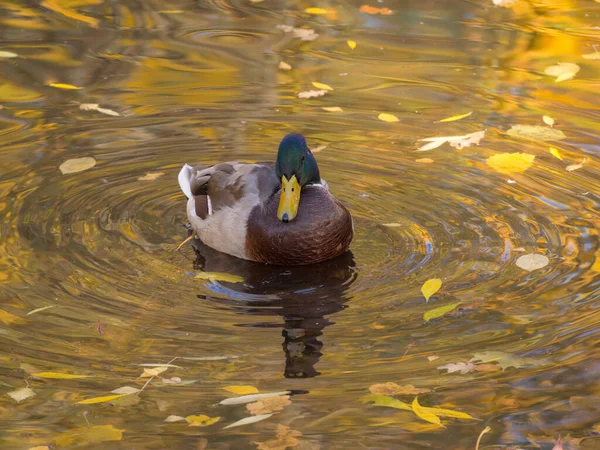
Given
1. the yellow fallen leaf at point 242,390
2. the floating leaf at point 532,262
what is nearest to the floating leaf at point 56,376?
the yellow fallen leaf at point 242,390

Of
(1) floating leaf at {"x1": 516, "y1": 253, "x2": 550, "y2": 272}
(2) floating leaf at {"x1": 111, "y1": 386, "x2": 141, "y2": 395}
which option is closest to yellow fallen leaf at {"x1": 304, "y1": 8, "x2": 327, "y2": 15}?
(1) floating leaf at {"x1": 516, "y1": 253, "x2": 550, "y2": 272}

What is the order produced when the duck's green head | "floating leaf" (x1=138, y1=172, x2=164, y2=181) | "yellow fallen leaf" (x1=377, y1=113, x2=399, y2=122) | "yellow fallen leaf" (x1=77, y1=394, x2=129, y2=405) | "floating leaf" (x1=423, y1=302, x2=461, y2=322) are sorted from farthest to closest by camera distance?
1. "yellow fallen leaf" (x1=377, y1=113, x2=399, y2=122)
2. "floating leaf" (x1=138, y1=172, x2=164, y2=181)
3. the duck's green head
4. "floating leaf" (x1=423, y1=302, x2=461, y2=322)
5. "yellow fallen leaf" (x1=77, y1=394, x2=129, y2=405)

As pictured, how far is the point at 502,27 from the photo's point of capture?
10.6 metres

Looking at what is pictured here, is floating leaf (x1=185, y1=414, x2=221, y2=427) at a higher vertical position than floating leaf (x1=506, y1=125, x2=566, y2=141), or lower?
lower

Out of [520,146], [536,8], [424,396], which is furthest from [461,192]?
[536,8]

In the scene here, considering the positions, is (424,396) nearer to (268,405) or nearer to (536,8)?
(268,405)

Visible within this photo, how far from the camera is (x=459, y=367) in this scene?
493 centimetres

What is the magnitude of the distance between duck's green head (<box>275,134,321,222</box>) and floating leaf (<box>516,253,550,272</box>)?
1365 mm

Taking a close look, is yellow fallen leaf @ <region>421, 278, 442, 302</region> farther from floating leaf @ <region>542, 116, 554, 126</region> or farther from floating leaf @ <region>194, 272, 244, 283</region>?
floating leaf @ <region>542, 116, 554, 126</region>

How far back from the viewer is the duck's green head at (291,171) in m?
6.12

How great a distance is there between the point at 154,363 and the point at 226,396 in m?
0.48

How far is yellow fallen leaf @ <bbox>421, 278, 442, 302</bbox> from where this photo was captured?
5.64 m

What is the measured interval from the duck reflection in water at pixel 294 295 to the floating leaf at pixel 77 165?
128 cm

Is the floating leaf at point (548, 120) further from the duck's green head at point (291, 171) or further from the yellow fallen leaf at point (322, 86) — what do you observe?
the duck's green head at point (291, 171)
